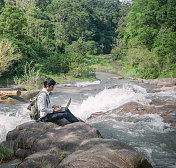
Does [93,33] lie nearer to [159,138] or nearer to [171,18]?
[171,18]

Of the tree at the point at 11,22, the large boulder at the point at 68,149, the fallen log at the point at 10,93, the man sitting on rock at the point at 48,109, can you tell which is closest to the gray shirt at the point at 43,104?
the man sitting on rock at the point at 48,109

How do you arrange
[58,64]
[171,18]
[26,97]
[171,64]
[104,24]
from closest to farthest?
1. [26,97]
2. [171,64]
3. [58,64]
4. [171,18]
5. [104,24]

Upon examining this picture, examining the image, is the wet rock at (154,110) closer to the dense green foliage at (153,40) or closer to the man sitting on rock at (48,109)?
the man sitting on rock at (48,109)

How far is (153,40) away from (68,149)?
2950 cm

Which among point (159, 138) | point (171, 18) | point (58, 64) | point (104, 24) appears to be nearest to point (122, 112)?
A: point (159, 138)

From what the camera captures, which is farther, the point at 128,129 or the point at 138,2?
the point at 138,2

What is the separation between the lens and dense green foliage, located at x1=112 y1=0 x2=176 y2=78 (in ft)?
71.5

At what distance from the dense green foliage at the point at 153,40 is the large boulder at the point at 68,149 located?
59.2ft

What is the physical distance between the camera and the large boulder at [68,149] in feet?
8.71

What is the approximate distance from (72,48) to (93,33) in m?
24.1

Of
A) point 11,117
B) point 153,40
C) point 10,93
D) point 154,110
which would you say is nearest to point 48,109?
point 11,117

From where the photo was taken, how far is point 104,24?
69.4 metres

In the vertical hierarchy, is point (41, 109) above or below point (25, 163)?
above

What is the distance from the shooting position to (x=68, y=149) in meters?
3.30
